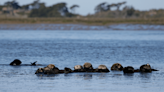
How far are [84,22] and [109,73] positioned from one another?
9078 centimetres

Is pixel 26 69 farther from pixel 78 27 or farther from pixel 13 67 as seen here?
pixel 78 27

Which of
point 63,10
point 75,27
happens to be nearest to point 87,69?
point 75,27

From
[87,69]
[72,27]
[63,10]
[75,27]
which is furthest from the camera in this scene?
[63,10]

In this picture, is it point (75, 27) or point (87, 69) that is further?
point (75, 27)

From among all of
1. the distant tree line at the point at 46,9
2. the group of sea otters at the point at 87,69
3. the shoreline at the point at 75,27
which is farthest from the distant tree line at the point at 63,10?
the group of sea otters at the point at 87,69

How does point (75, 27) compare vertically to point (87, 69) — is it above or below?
above

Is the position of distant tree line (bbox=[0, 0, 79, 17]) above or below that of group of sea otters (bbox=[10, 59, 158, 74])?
above

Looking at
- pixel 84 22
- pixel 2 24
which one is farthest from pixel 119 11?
pixel 2 24

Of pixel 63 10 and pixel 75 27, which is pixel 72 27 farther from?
pixel 63 10

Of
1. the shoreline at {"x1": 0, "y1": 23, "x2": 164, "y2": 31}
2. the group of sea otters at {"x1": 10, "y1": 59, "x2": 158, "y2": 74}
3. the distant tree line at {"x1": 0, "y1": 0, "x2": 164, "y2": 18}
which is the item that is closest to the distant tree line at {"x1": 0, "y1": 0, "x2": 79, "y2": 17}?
the distant tree line at {"x1": 0, "y1": 0, "x2": 164, "y2": 18}

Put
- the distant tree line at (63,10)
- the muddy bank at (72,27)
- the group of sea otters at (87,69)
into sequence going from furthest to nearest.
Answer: the distant tree line at (63,10), the muddy bank at (72,27), the group of sea otters at (87,69)

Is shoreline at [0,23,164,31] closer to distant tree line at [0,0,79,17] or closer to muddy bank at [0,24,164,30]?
muddy bank at [0,24,164,30]

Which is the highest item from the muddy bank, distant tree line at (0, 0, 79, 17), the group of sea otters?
distant tree line at (0, 0, 79, 17)

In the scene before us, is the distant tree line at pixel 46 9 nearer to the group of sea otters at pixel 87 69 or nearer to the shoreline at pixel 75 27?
the shoreline at pixel 75 27
